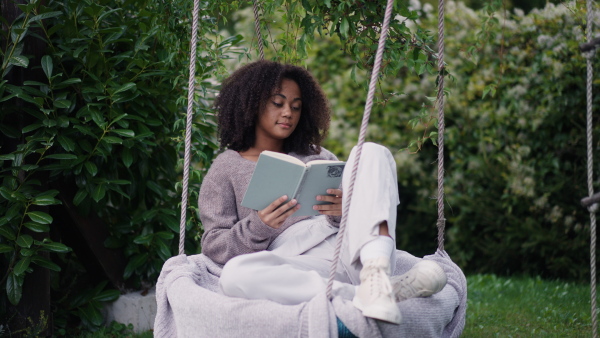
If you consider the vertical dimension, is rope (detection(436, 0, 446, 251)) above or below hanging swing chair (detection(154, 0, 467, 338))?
above

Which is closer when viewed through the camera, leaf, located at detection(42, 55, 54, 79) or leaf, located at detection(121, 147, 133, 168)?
leaf, located at detection(42, 55, 54, 79)

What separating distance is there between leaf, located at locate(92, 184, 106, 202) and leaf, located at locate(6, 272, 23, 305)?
1.46 feet

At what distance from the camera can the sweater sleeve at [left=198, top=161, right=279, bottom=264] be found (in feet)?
7.50

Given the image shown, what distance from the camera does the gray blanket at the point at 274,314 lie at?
1854mm

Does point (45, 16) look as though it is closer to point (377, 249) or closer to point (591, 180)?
point (377, 249)

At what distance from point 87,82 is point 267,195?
3.94ft

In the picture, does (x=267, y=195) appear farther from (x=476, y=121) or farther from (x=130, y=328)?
(x=476, y=121)

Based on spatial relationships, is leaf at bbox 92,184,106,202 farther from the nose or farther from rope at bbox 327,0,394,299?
rope at bbox 327,0,394,299

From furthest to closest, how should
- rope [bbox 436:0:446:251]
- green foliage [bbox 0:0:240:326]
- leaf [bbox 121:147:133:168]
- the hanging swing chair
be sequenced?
leaf [bbox 121:147:133:168], green foliage [bbox 0:0:240:326], rope [bbox 436:0:446:251], the hanging swing chair

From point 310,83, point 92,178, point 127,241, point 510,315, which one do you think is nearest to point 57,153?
point 92,178

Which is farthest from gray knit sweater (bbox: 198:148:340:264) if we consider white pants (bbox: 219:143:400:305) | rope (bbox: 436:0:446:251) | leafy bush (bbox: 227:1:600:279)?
leafy bush (bbox: 227:1:600:279)

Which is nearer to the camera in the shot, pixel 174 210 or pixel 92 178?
pixel 92 178

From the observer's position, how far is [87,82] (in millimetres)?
2902

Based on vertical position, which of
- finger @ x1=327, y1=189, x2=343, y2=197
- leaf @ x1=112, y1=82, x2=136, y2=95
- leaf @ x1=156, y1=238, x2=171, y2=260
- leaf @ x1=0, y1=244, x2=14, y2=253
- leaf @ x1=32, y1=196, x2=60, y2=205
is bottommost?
leaf @ x1=156, y1=238, x2=171, y2=260
